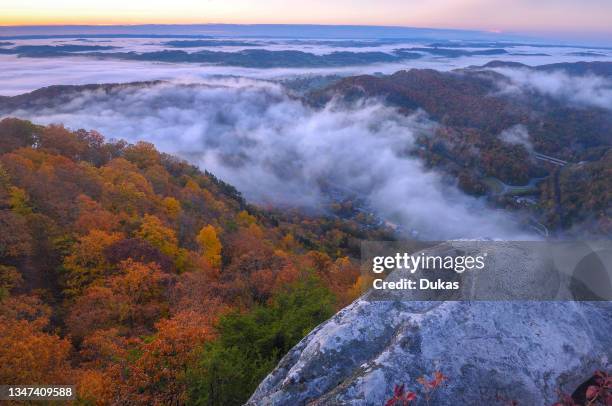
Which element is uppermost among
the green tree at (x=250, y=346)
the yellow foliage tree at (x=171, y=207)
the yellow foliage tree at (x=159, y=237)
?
the green tree at (x=250, y=346)

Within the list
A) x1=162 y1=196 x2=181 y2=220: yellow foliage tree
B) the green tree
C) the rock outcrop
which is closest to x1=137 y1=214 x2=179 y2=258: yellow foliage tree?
x1=162 y1=196 x2=181 y2=220: yellow foliage tree

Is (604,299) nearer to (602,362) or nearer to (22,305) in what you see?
(602,362)

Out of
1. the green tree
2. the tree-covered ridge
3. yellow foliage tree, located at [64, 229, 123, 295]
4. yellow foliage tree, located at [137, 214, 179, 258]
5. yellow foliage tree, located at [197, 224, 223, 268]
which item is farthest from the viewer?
yellow foliage tree, located at [197, 224, 223, 268]

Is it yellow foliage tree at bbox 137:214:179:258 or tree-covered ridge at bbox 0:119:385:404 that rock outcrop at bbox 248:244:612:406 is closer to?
tree-covered ridge at bbox 0:119:385:404

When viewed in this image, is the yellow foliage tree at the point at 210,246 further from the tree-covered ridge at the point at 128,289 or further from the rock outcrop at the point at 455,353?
the rock outcrop at the point at 455,353

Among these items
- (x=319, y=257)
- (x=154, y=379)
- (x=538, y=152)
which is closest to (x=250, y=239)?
(x=319, y=257)

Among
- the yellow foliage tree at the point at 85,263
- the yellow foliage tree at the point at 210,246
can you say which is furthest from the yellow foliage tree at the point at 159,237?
the yellow foliage tree at the point at 85,263

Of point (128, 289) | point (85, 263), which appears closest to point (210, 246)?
point (85, 263)

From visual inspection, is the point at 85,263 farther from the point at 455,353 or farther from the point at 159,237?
the point at 455,353

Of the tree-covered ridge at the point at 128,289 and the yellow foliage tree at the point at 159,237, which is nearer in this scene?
the tree-covered ridge at the point at 128,289
